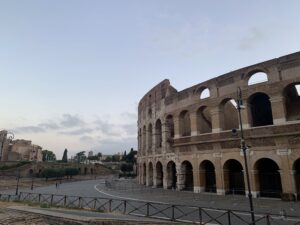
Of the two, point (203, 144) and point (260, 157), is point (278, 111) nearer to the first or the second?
point (260, 157)

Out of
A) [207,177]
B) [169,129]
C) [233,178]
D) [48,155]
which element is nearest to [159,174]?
[169,129]

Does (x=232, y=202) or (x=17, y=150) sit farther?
(x=17, y=150)

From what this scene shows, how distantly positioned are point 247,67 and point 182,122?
388 inches

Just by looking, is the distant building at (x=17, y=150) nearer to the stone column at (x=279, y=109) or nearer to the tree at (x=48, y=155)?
the tree at (x=48, y=155)

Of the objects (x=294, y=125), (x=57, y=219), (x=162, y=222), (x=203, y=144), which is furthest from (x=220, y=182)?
(x=57, y=219)

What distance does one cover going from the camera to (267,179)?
21.7 metres

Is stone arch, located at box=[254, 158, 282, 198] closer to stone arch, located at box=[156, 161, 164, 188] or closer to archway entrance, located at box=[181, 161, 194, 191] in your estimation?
archway entrance, located at box=[181, 161, 194, 191]

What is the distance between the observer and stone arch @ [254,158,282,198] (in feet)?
67.7

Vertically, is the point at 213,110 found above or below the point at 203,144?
above

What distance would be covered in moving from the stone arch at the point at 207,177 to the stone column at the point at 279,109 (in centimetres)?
859

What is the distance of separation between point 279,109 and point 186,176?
504 inches

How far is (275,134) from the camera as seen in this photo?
1964 cm

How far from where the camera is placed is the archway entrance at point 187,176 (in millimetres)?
27438

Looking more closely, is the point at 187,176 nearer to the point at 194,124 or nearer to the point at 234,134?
the point at 194,124
